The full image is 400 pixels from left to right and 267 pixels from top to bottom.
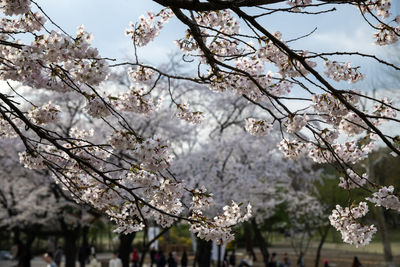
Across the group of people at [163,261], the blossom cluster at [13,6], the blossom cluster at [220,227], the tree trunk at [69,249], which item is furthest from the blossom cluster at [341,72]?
the tree trunk at [69,249]

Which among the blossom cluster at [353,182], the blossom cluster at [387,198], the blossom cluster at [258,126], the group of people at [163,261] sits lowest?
the group of people at [163,261]

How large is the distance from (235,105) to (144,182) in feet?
53.1

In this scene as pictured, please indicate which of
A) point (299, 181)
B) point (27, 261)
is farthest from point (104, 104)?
point (299, 181)

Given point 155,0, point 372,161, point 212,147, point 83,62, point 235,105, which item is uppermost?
point 235,105

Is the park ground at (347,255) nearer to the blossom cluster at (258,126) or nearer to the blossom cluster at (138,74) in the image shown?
the blossom cluster at (258,126)

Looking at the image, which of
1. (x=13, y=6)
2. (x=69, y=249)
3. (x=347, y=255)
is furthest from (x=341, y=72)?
(x=347, y=255)

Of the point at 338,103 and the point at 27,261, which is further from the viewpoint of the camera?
the point at 27,261

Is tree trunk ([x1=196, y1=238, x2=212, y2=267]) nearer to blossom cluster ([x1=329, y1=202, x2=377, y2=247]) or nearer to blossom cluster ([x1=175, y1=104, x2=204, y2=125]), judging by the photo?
blossom cluster ([x1=175, y1=104, x2=204, y2=125])

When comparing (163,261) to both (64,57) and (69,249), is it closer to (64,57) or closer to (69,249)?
(69,249)

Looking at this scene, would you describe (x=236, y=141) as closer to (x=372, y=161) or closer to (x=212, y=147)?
(x=212, y=147)

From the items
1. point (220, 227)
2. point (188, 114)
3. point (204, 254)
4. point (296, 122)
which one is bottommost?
point (220, 227)

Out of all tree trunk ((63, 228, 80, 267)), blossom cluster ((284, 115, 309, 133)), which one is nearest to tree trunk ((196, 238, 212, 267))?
tree trunk ((63, 228, 80, 267))

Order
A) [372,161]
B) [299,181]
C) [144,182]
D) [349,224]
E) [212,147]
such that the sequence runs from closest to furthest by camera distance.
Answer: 1. [144,182]
2. [349,224]
3. [372,161]
4. [212,147]
5. [299,181]

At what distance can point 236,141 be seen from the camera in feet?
61.0
